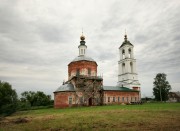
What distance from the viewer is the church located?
34469 millimetres

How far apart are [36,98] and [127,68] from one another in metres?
25.3

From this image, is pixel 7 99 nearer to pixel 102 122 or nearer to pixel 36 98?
pixel 102 122

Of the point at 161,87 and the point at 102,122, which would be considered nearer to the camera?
the point at 102,122

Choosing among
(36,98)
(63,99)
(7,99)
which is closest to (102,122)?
(7,99)

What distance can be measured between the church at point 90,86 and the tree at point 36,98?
26.8 feet

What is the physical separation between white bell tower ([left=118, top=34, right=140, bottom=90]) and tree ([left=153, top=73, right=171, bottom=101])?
29.9 ft

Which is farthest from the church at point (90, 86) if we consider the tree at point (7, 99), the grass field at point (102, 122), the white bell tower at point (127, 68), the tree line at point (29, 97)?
the grass field at point (102, 122)

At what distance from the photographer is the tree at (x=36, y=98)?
4459cm

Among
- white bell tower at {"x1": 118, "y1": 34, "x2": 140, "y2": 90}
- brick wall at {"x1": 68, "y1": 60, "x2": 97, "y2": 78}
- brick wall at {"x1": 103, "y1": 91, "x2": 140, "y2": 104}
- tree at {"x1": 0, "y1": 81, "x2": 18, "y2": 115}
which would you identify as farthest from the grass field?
white bell tower at {"x1": 118, "y1": 34, "x2": 140, "y2": 90}

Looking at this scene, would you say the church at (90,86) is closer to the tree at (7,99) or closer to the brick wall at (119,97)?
the brick wall at (119,97)

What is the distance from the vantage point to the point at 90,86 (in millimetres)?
36750

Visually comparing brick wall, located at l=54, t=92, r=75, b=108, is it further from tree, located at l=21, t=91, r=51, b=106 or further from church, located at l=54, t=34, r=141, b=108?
tree, located at l=21, t=91, r=51, b=106

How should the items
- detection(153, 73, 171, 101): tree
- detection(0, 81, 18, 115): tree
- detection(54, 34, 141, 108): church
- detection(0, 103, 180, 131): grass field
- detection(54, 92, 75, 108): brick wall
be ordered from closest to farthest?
detection(0, 103, 180, 131): grass field, detection(0, 81, 18, 115): tree, detection(54, 92, 75, 108): brick wall, detection(54, 34, 141, 108): church, detection(153, 73, 171, 101): tree

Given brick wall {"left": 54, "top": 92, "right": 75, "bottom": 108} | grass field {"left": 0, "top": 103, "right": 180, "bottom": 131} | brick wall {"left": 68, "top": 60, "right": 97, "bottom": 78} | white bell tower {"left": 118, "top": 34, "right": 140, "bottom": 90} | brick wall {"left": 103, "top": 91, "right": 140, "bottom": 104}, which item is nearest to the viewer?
grass field {"left": 0, "top": 103, "right": 180, "bottom": 131}
